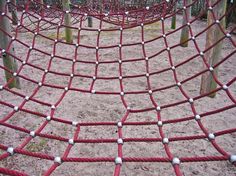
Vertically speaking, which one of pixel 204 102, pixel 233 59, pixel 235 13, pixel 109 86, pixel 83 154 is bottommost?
pixel 83 154

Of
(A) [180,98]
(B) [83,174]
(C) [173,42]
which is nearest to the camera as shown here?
(B) [83,174]

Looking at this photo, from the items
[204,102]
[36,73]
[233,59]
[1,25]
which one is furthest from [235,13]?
[1,25]

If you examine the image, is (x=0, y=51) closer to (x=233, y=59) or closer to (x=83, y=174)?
(x=83, y=174)

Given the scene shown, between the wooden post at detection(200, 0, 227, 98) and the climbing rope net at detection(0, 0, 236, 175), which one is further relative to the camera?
the wooden post at detection(200, 0, 227, 98)

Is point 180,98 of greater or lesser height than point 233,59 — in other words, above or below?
below

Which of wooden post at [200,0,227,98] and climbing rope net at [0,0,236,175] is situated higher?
wooden post at [200,0,227,98]

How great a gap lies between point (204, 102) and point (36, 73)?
A: 1.59m

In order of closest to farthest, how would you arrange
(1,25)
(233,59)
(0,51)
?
(0,51)
(1,25)
(233,59)

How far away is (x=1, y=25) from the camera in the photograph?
6.15 ft

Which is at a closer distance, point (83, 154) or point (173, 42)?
point (83, 154)

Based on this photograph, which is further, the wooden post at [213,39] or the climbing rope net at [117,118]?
the wooden post at [213,39]

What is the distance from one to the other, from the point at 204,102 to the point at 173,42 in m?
1.92

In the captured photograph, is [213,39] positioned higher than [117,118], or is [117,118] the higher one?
[213,39]

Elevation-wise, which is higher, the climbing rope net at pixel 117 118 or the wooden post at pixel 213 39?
the wooden post at pixel 213 39
